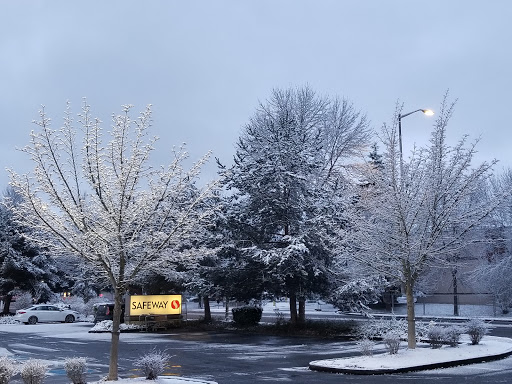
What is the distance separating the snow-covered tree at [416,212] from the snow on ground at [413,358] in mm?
1079

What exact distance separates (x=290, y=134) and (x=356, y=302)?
8684mm

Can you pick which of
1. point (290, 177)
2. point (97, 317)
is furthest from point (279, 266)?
point (97, 317)

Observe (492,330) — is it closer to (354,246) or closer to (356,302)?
(356,302)

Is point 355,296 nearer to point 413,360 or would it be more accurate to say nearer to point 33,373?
point 413,360

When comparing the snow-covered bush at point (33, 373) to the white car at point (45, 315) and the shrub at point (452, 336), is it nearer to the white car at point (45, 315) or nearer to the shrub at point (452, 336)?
the shrub at point (452, 336)

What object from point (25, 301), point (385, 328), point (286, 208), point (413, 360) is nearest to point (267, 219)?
point (286, 208)

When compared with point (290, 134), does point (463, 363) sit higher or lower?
lower

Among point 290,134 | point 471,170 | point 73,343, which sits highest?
point 290,134

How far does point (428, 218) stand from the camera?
1836cm

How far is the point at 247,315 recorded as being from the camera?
3300 centimetres

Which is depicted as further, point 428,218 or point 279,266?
point 279,266

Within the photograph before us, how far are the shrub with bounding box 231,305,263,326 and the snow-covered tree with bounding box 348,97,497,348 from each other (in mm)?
14245

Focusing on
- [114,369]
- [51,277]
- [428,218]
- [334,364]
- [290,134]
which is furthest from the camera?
[51,277]

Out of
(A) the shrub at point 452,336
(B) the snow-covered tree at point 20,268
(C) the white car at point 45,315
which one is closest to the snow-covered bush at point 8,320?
(C) the white car at point 45,315
